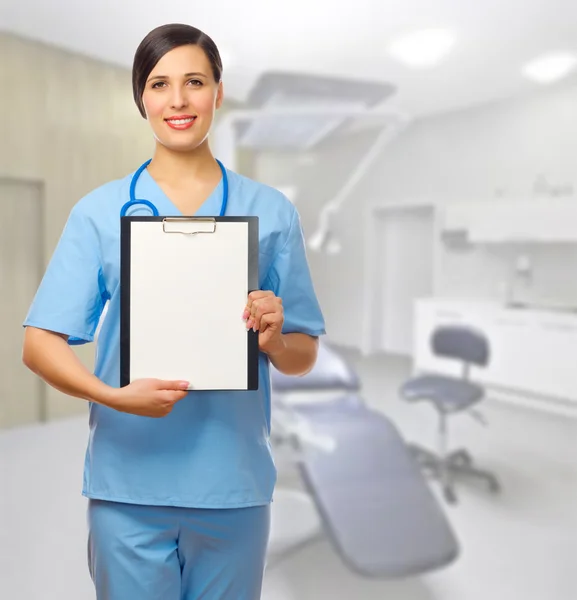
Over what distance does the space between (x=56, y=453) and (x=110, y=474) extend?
73.7 inches

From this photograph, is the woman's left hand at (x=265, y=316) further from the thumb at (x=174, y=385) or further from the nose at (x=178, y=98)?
the nose at (x=178, y=98)

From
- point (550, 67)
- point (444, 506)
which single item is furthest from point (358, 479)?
point (550, 67)

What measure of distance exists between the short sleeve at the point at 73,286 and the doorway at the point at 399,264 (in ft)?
6.78

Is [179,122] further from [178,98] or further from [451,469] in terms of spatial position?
[451,469]

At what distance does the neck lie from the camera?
0.76 m

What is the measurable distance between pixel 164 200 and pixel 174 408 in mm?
267

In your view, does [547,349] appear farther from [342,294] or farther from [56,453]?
[56,453]

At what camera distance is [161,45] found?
2.33 ft

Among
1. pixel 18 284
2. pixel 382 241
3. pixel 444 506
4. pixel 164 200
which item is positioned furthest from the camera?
pixel 382 241

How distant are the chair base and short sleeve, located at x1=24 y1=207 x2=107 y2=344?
6.22ft

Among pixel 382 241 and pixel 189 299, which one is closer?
pixel 189 299

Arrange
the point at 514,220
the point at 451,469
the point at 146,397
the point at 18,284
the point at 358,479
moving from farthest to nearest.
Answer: the point at 514,220 < the point at 18,284 < the point at 451,469 < the point at 358,479 < the point at 146,397

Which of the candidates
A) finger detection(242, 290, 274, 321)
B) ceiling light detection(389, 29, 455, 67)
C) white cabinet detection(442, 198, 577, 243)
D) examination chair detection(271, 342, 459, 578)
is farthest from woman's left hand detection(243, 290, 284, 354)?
white cabinet detection(442, 198, 577, 243)

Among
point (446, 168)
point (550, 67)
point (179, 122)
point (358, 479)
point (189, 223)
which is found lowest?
point (358, 479)
